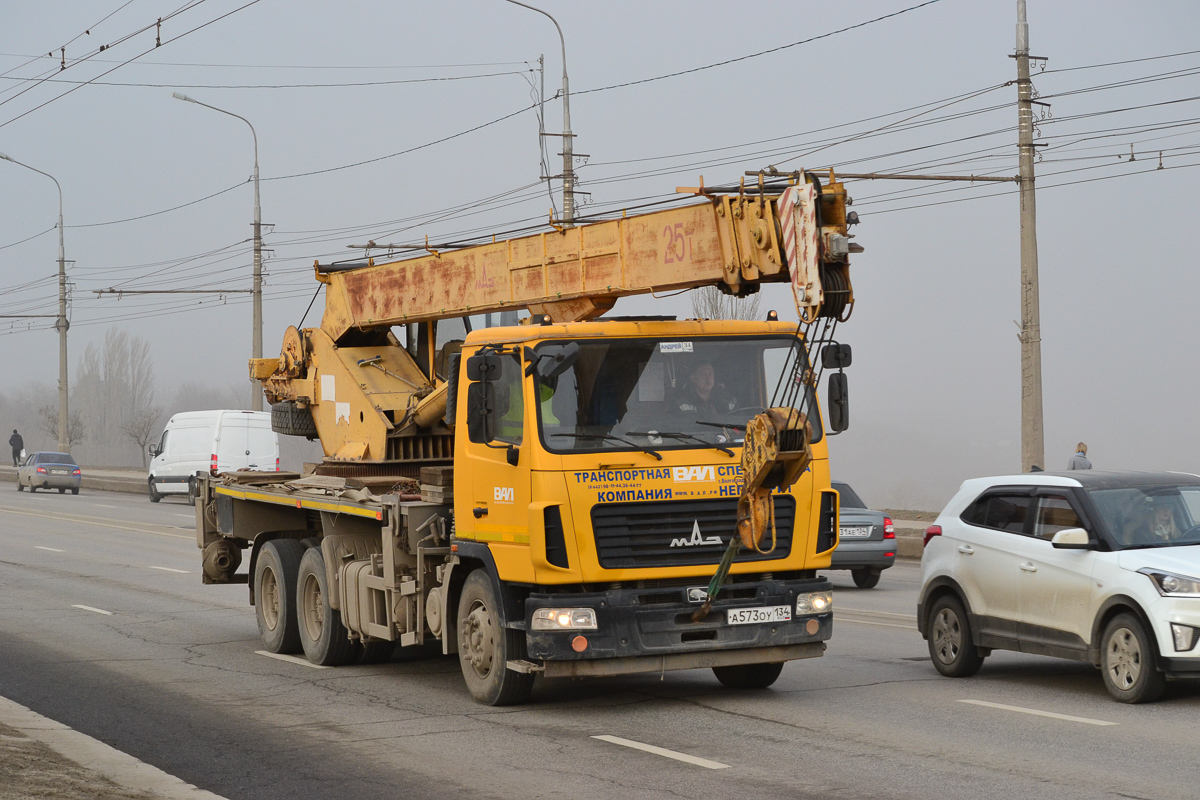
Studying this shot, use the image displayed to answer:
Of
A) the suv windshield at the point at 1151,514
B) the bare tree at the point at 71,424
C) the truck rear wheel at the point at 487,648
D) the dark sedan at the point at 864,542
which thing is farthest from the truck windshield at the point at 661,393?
the bare tree at the point at 71,424

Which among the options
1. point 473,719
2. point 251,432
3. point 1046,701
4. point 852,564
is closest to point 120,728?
point 473,719

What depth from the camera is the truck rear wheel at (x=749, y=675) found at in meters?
10.6

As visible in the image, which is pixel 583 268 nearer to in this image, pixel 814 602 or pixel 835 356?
pixel 835 356

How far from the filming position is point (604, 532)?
9.32 meters

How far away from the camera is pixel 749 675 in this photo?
10656 mm

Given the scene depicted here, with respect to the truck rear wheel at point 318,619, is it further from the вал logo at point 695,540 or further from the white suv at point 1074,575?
the white suv at point 1074,575

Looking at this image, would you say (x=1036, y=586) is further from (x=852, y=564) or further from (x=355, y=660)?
(x=852, y=564)

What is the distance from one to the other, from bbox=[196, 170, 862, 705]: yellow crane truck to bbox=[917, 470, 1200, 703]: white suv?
149cm

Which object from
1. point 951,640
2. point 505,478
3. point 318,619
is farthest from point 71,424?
point 505,478

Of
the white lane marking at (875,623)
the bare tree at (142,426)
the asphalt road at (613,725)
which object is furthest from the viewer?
the bare tree at (142,426)

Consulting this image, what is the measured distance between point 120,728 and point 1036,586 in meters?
6.24

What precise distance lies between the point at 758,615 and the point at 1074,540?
219 centimetres

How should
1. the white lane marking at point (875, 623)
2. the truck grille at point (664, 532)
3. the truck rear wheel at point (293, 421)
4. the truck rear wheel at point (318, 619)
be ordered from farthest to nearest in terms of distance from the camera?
the truck rear wheel at point (293, 421)
the white lane marking at point (875, 623)
the truck rear wheel at point (318, 619)
the truck grille at point (664, 532)

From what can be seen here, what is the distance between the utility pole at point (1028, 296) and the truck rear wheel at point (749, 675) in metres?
15.2
